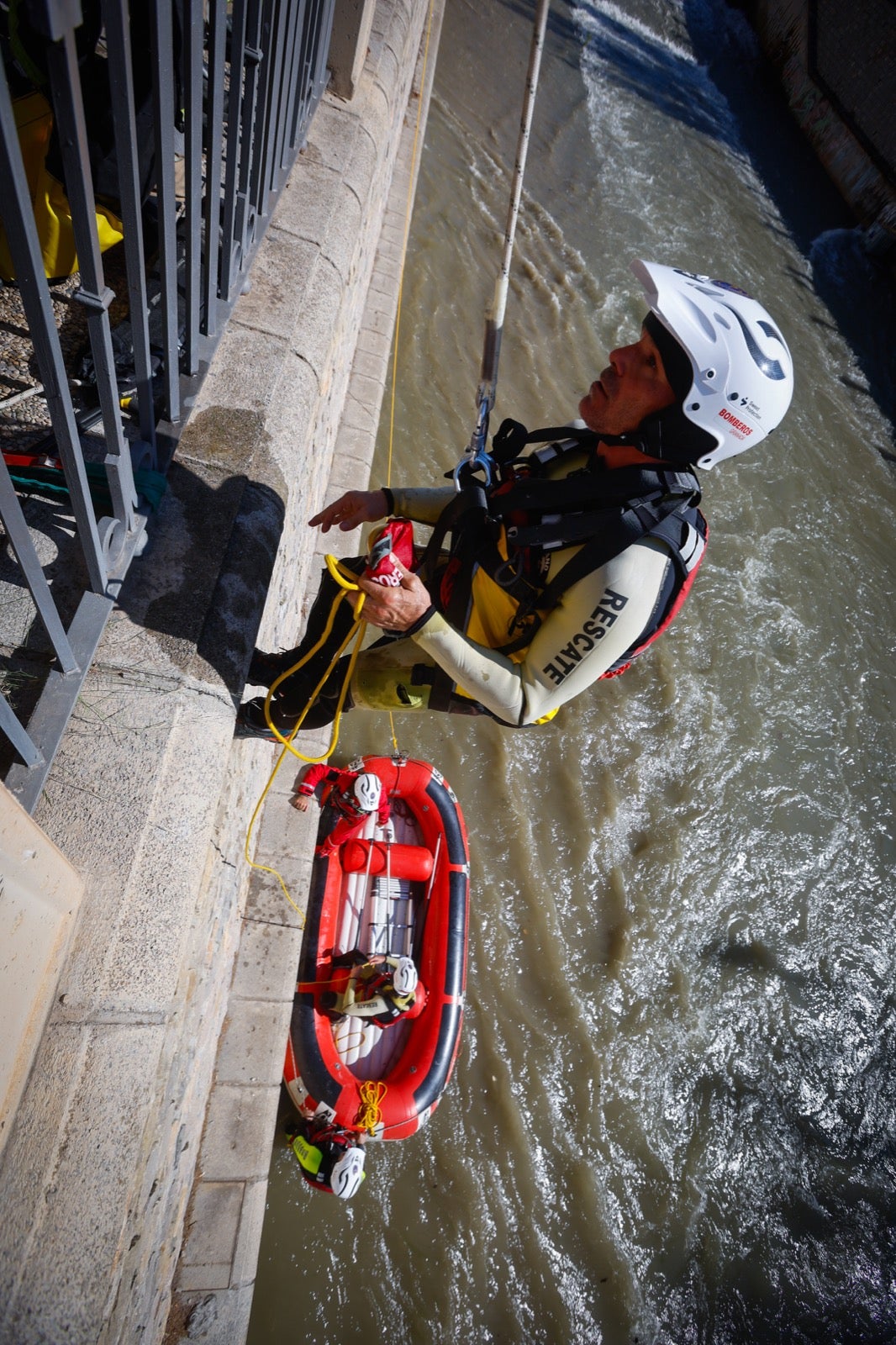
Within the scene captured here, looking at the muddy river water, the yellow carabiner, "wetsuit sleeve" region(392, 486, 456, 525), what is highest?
the yellow carabiner

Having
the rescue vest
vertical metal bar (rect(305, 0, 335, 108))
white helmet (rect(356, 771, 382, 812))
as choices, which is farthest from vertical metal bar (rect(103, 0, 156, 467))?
vertical metal bar (rect(305, 0, 335, 108))

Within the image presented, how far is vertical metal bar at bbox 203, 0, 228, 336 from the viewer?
7.50ft

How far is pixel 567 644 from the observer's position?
2221 mm

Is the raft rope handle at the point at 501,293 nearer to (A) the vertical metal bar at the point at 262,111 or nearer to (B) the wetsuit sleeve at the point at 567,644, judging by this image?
(B) the wetsuit sleeve at the point at 567,644

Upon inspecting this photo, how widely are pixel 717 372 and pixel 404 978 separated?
2.64 meters

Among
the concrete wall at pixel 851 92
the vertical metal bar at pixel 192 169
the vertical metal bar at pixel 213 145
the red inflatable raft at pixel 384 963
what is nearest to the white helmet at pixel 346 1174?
the red inflatable raft at pixel 384 963

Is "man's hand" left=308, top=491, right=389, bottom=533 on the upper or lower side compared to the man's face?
lower

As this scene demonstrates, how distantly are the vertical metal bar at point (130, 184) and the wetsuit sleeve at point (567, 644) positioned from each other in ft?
3.49

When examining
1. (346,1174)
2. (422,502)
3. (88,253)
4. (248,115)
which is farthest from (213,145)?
(346,1174)

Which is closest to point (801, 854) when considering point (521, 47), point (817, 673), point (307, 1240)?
point (817, 673)

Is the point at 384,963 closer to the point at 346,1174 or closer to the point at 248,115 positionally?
the point at 346,1174

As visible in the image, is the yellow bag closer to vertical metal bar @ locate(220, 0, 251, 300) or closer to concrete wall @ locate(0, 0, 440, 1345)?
vertical metal bar @ locate(220, 0, 251, 300)

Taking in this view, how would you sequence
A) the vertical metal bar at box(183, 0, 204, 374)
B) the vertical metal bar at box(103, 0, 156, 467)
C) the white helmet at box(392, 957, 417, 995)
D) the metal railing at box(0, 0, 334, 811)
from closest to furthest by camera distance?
1. the metal railing at box(0, 0, 334, 811)
2. the vertical metal bar at box(103, 0, 156, 467)
3. the vertical metal bar at box(183, 0, 204, 374)
4. the white helmet at box(392, 957, 417, 995)

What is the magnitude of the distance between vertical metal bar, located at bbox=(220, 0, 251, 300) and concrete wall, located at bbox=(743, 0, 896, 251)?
48.2ft
